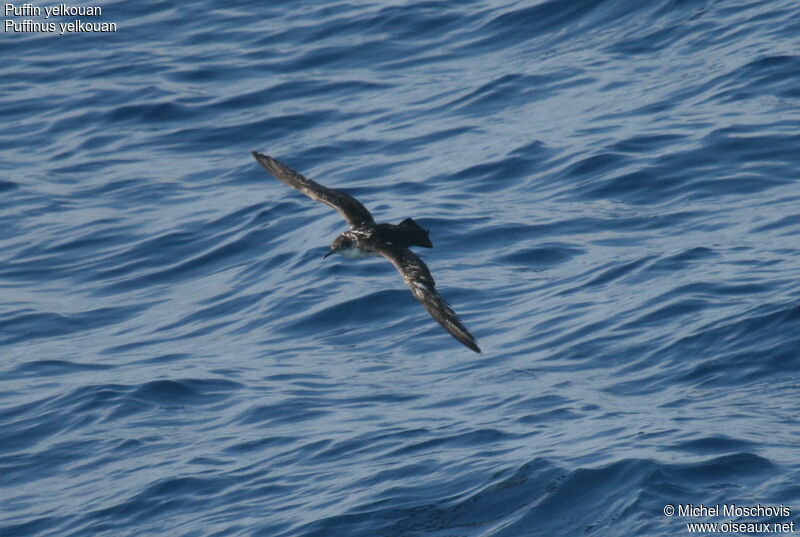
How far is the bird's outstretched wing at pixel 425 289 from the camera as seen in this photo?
894 centimetres

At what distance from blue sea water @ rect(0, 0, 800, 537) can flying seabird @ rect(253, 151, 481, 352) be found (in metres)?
1.26

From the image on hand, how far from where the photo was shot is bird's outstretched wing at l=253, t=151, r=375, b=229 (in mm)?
11273

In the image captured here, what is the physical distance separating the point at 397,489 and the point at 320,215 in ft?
18.8

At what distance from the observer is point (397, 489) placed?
32.0 ft

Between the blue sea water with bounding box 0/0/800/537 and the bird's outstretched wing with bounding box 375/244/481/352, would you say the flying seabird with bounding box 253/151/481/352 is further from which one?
the blue sea water with bounding box 0/0/800/537

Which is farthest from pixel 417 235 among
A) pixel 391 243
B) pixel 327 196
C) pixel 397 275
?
pixel 397 275

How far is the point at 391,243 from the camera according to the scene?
34.2ft

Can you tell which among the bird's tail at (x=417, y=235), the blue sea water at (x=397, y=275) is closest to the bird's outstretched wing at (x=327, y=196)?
the bird's tail at (x=417, y=235)

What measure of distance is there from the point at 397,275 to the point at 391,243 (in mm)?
3136

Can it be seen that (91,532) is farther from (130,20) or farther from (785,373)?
(130,20)

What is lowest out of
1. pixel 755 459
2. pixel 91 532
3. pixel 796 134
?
pixel 91 532

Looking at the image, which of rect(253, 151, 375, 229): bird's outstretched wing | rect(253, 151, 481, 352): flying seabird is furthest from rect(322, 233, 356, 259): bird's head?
rect(253, 151, 375, 229): bird's outstretched wing

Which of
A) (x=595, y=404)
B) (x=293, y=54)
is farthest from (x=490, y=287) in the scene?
(x=293, y=54)

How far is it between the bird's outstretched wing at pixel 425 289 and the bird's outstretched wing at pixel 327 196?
0.89 metres
